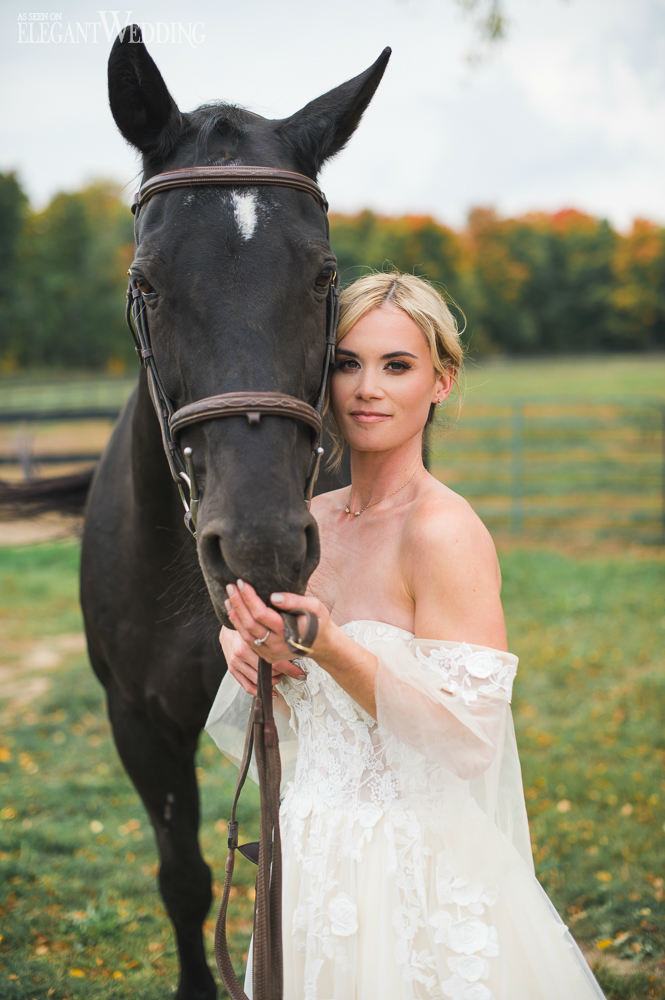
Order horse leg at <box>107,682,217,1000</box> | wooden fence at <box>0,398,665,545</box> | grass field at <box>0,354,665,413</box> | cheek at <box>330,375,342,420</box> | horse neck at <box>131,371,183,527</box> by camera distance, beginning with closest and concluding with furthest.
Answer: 1. cheek at <box>330,375,342,420</box>
2. horse neck at <box>131,371,183,527</box>
3. horse leg at <box>107,682,217,1000</box>
4. wooden fence at <box>0,398,665,545</box>
5. grass field at <box>0,354,665,413</box>

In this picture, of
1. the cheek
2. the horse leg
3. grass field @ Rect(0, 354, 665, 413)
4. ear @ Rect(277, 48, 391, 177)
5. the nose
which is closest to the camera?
the nose

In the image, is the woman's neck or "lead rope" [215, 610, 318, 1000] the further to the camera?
the woman's neck

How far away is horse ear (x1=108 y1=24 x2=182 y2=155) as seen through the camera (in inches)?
78.3

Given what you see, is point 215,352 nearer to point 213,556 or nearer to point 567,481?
point 213,556

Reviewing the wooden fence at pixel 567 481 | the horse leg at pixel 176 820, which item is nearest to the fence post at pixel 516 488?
the wooden fence at pixel 567 481

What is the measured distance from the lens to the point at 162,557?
2857mm

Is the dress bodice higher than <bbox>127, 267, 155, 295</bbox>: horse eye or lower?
lower

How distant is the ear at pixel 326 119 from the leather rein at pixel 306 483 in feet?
0.52

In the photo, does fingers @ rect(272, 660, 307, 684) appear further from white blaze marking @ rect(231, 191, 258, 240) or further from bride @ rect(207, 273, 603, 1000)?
white blaze marking @ rect(231, 191, 258, 240)

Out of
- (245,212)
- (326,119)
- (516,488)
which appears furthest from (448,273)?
(245,212)

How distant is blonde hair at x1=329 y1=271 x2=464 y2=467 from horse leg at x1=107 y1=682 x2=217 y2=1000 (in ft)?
6.23

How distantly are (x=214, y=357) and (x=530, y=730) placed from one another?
4973mm

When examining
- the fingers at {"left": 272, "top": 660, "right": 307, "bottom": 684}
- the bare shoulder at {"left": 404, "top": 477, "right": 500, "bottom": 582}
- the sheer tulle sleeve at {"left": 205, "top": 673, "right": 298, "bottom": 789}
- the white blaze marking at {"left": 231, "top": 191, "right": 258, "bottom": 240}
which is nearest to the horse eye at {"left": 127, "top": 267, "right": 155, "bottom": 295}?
the white blaze marking at {"left": 231, "top": 191, "right": 258, "bottom": 240}

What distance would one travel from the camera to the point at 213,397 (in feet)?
5.63
